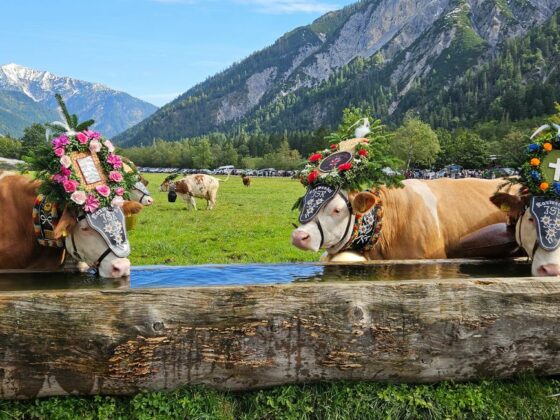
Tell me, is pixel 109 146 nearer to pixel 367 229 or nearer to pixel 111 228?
pixel 111 228

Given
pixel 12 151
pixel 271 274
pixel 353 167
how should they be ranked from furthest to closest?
pixel 12 151 < pixel 353 167 < pixel 271 274

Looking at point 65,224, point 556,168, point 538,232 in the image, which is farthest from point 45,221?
point 556,168

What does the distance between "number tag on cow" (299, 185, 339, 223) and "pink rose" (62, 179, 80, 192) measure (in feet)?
8.46

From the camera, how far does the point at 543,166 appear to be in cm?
602

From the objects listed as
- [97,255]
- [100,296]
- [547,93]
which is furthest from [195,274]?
[547,93]

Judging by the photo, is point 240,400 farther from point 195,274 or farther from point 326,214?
point 326,214

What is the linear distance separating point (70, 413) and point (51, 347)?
1.75 ft

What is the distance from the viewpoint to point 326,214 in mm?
6770

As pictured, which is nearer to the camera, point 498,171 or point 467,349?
point 467,349

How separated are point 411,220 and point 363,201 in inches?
38.8

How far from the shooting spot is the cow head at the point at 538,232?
560cm

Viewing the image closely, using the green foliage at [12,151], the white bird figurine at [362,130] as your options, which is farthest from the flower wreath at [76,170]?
the white bird figurine at [362,130]

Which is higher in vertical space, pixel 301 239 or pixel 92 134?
pixel 92 134

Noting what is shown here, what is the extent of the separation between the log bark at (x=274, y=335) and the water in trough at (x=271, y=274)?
Answer: 1.09 meters
